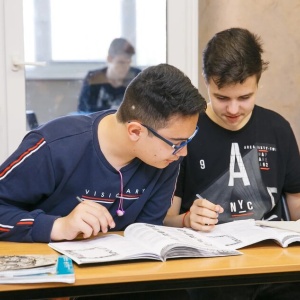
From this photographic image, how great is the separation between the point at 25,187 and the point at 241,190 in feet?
2.76

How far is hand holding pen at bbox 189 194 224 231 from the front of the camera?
185 cm

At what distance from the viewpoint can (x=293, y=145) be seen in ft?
7.68

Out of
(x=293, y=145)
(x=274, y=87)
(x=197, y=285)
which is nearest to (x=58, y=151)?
(x=197, y=285)

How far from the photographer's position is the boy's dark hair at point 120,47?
121 inches

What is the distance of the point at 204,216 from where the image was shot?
1858 millimetres

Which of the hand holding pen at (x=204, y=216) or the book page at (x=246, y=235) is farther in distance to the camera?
the hand holding pen at (x=204, y=216)

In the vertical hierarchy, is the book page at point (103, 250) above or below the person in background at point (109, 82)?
below

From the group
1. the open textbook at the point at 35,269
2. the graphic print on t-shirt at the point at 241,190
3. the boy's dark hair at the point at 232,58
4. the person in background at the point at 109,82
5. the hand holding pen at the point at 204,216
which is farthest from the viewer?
the person in background at the point at 109,82

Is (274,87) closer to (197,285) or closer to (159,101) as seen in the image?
(159,101)

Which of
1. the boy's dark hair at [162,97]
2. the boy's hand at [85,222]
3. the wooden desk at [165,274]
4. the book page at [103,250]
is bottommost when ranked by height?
the wooden desk at [165,274]

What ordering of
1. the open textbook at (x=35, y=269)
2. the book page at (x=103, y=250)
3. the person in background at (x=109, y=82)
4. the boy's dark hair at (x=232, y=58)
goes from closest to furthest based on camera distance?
the open textbook at (x=35, y=269), the book page at (x=103, y=250), the boy's dark hair at (x=232, y=58), the person in background at (x=109, y=82)

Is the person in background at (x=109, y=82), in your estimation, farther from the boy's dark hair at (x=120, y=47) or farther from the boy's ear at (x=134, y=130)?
the boy's ear at (x=134, y=130)

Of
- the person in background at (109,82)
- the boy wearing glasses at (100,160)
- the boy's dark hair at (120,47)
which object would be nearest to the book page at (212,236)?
the boy wearing glasses at (100,160)

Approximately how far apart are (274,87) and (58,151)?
1.50 metres
